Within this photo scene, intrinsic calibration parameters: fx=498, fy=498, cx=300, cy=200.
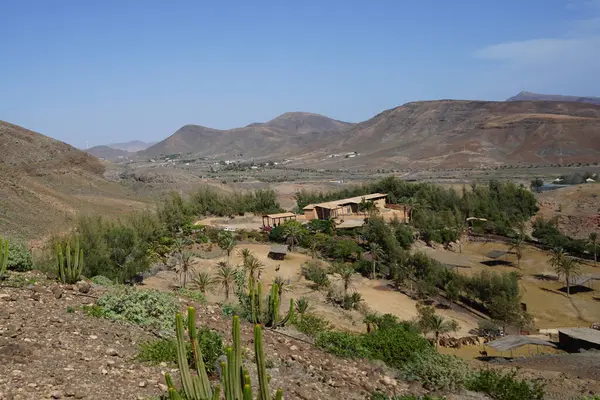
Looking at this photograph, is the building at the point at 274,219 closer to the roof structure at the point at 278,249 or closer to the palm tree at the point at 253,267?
the roof structure at the point at 278,249

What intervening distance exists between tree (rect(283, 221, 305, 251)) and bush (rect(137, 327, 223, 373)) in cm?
3075

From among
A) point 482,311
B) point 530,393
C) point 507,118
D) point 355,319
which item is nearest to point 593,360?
point 530,393

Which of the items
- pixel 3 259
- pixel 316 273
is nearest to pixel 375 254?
pixel 316 273

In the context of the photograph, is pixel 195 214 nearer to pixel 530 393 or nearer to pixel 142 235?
pixel 142 235

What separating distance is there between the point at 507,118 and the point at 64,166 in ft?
448

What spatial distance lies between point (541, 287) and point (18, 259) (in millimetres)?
33419

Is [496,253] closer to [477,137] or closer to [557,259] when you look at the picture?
[557,259]

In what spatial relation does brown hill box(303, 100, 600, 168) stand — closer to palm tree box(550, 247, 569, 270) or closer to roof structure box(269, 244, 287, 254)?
palm tree box(550, 247, 569, 270)

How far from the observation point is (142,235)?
34812mm

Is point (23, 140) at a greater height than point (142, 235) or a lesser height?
greater

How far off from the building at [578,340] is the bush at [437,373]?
40.6ft

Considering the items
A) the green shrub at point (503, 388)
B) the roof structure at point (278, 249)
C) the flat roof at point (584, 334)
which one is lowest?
the flat roof at point (584, 334)

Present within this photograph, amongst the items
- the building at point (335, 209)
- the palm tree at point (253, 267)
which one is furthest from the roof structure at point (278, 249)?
the building at point (335, 209)

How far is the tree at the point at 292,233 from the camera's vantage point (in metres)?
41.2
